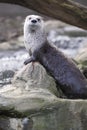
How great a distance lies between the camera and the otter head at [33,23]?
18.9 ft

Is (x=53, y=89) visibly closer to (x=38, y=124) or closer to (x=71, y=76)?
(x=71, y=76)

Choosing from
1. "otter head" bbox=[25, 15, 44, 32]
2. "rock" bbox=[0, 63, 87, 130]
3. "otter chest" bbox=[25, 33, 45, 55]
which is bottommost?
"rock" bbox=[0, 63, 87, 130]

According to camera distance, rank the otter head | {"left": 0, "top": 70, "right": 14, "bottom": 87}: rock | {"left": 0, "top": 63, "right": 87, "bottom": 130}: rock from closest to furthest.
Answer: {"left": 0, "top": 63, "right": 87, "bottom": 130}: rock, the otter head, {"left": 0, "top": 70, "right": 14, "bottom": 87}: rock

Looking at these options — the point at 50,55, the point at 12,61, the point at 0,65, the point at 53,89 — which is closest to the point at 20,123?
the point at 53,89

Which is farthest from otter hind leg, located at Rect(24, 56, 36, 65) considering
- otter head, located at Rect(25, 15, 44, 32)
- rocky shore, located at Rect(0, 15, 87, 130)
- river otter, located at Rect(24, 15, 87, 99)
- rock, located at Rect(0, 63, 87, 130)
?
rock, located at Rect(0, 63, 87, 130)

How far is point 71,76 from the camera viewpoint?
564 cm

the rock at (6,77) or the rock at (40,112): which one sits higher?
the rock at (40,112)

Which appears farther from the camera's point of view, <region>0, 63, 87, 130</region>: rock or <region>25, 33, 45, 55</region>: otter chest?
<region>25, 33, 45, 55</region>: otter chest

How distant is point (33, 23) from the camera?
577 centimetres

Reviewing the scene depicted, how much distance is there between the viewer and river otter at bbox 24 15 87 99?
562cm

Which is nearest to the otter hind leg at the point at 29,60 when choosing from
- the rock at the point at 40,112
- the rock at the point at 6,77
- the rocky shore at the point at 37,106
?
the rocky shore at the point at 37,106

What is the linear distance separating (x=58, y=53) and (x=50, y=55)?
105 millimetres

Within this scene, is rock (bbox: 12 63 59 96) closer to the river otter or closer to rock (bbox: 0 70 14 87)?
the river otter

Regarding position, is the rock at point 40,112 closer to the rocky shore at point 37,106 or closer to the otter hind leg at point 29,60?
the rocky shore at point 37,106
